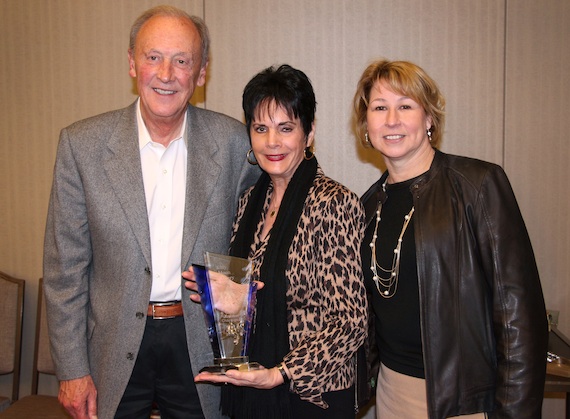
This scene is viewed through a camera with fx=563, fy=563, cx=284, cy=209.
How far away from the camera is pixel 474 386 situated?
198cm

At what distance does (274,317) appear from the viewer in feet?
6.77

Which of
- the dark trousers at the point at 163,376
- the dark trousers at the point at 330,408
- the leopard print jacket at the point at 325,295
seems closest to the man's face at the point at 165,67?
the leopard print jacket at the point at 325,295

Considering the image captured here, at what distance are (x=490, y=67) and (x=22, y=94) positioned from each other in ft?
10.4

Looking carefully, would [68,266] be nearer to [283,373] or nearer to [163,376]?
[163,376]

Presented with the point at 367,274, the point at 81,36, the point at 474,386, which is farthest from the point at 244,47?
the point at 474,386

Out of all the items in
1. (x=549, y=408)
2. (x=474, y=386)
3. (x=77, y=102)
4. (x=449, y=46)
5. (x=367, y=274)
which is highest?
(x=449, y=46)

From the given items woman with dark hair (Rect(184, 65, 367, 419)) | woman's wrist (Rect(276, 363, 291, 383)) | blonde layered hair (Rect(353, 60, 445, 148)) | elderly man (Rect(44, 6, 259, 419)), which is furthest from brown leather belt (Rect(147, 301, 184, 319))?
blonde layered hair (Rect(353, 60, 445, 148))

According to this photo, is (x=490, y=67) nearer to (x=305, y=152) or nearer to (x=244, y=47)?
(x=244, y=47)

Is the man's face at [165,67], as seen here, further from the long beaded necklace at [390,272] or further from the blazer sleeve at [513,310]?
the blazer sleeve at [513,310]

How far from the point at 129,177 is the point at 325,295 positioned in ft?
2.90

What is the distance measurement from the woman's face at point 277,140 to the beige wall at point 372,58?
1.51 metres

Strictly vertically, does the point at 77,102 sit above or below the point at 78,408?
above

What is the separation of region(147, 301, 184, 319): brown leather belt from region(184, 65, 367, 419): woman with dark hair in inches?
4.4

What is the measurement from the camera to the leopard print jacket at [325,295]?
198 centimetres
